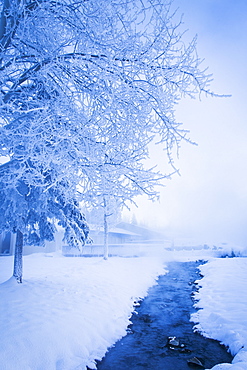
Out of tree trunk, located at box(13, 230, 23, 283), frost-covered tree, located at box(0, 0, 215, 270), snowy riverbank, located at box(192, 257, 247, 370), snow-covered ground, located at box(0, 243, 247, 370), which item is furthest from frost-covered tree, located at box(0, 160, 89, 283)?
snowy riverbank, located at box(192, 257, 247, 370)

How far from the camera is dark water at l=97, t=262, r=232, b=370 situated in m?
4.56

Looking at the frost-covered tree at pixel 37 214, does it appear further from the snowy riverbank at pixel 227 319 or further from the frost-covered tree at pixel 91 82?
the snowy riverbank at pixel 227 319

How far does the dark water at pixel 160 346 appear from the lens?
4559 mm

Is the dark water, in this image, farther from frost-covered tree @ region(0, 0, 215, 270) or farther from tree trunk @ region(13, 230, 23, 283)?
tree trunk @ region(13, 230, 23, 283)

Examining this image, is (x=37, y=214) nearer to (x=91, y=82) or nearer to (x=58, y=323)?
(x=58, y=323)

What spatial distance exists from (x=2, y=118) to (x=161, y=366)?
5.60 metres

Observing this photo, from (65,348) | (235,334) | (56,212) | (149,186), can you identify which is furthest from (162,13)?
(56,212)

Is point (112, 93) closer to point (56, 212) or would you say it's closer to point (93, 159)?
point (93, 159)

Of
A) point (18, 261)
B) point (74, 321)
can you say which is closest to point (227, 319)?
point (74, 321)

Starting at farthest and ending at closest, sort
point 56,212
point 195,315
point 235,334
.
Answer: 1. point 56,212
2. point 195,315
3. point 235,334

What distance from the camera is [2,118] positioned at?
12.6 ft

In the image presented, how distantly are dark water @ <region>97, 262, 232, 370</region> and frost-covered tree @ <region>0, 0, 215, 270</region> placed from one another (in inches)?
137

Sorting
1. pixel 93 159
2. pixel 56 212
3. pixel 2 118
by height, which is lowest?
pixel 56 212

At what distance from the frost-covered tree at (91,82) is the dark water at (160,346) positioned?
11.4ft
